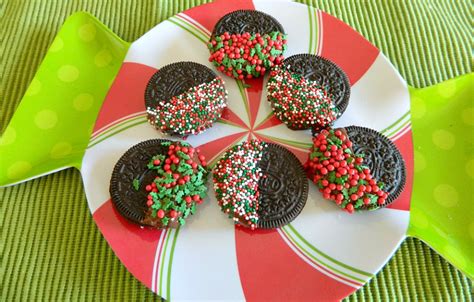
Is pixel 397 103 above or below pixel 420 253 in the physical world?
above

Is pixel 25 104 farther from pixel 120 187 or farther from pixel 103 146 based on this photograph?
pixel 120 187

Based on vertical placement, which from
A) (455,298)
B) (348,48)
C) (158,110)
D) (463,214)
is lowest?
(455,298)

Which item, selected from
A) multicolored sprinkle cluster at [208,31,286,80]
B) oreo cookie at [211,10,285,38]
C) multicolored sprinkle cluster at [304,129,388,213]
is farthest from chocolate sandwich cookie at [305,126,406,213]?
oreo cookie at [211,10,285,38]

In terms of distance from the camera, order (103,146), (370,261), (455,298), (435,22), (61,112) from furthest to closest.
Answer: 1. (435,22)
2. (61,112)
3. (103,146)
4. (455,298)
5. (370,261)

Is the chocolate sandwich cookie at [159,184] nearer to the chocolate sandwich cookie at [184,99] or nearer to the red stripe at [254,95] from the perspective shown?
the chocolate sandwich cookie at [184,99]

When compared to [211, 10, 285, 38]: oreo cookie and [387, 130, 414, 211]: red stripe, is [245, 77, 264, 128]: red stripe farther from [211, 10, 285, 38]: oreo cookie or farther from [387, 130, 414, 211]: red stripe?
[387, 130, 414, 211]: red stripe

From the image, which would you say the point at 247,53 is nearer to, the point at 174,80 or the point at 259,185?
the point at 174,80

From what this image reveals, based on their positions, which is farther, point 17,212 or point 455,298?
point 17,212

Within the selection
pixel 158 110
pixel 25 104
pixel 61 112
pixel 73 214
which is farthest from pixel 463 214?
pixel 25 104
